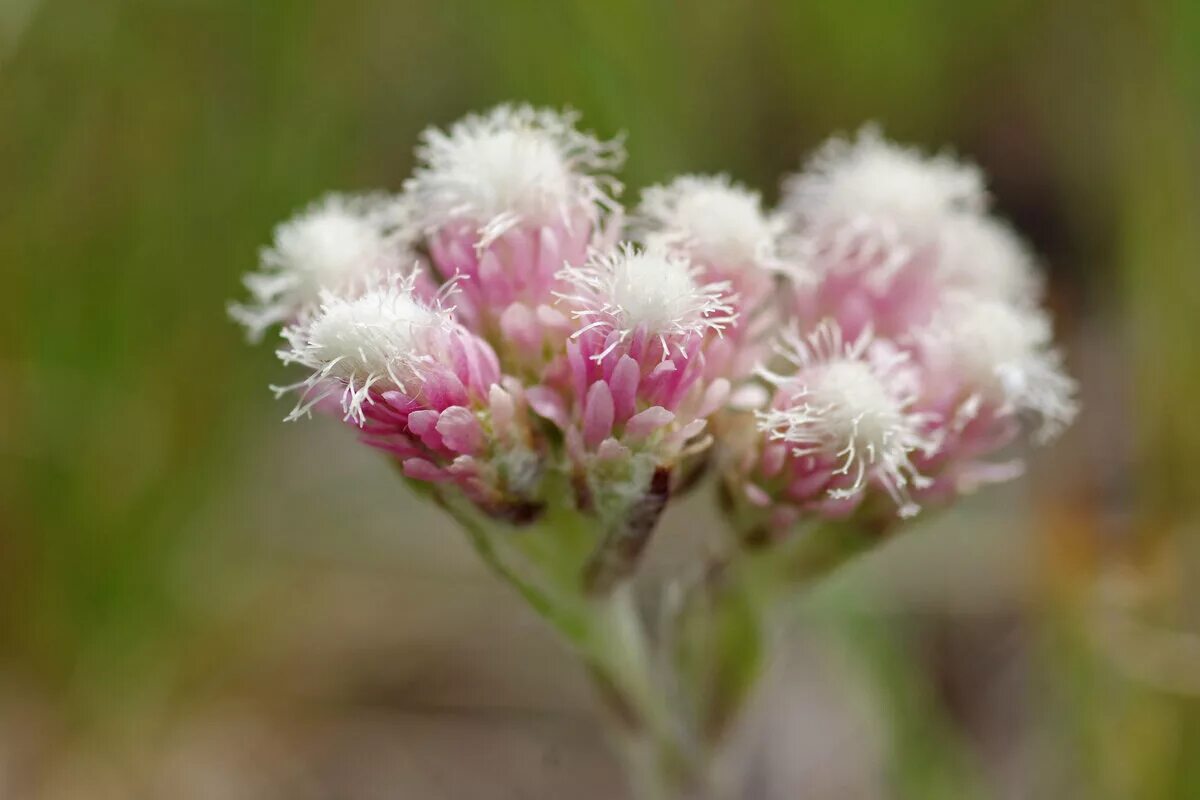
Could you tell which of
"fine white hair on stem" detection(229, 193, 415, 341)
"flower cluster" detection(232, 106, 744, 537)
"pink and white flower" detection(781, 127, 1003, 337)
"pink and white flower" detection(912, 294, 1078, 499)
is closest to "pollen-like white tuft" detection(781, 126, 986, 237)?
"pink and white flower" detection(781, 127, 1003, 337)

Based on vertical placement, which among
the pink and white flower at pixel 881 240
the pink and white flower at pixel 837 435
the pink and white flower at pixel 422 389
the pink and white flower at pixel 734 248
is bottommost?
the pink and white flower at pixel 422 389

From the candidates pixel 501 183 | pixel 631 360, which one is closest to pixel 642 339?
pixel 631 360

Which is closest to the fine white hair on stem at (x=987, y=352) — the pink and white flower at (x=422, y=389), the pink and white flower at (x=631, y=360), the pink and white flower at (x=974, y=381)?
the pink and white flower at (x=974, y=381)

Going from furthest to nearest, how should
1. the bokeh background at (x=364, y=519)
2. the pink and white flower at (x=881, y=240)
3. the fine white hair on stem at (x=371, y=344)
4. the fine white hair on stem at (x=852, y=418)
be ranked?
the bokeh background at (x=364, y=519) → the pink and white flower at (x=881, y=240) → the fine white hair on stem at (x=852, y=418) → the fine white hair on stem at (x=371, y=344)

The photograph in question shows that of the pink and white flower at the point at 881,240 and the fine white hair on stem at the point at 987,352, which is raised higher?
the pink and white flower at the point at 881,240

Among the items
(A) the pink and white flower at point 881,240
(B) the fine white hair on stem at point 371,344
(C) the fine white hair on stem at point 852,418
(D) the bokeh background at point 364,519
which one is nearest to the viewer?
(B) the fine white hair on stem at point 371,344

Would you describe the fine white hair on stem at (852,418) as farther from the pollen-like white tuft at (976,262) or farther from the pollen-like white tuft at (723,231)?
the pollen-like white tuft at (976,262)

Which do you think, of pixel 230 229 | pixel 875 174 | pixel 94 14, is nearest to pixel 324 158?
pixel 230 229
